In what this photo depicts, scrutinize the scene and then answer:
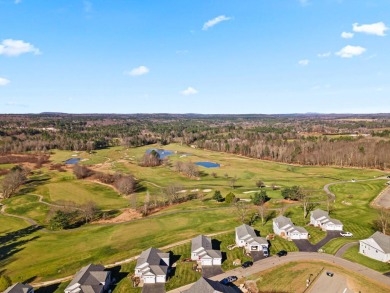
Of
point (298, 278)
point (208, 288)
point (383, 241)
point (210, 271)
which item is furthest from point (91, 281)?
point (383, 241)

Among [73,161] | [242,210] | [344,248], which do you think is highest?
[242,210]

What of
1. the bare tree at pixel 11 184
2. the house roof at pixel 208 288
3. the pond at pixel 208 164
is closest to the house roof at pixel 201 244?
the house roof at pixel 208 288

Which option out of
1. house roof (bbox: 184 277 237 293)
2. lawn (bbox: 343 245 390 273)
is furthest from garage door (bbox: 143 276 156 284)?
lawn (bbox: 343 245 390 273)

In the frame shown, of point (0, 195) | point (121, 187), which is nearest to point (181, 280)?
point (121, 187)

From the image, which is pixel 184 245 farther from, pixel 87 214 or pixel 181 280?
pixel 87 214

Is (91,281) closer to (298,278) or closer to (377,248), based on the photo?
(298,278)

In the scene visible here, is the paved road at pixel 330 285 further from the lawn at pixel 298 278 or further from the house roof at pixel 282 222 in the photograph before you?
the house roof at pixel 282 222

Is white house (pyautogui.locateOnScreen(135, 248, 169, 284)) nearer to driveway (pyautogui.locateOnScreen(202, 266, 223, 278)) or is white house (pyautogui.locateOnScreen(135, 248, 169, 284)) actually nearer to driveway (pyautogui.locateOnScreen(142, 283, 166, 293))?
driveway (pyautogui.locateOnScreen(142, 283, 166, 293))
